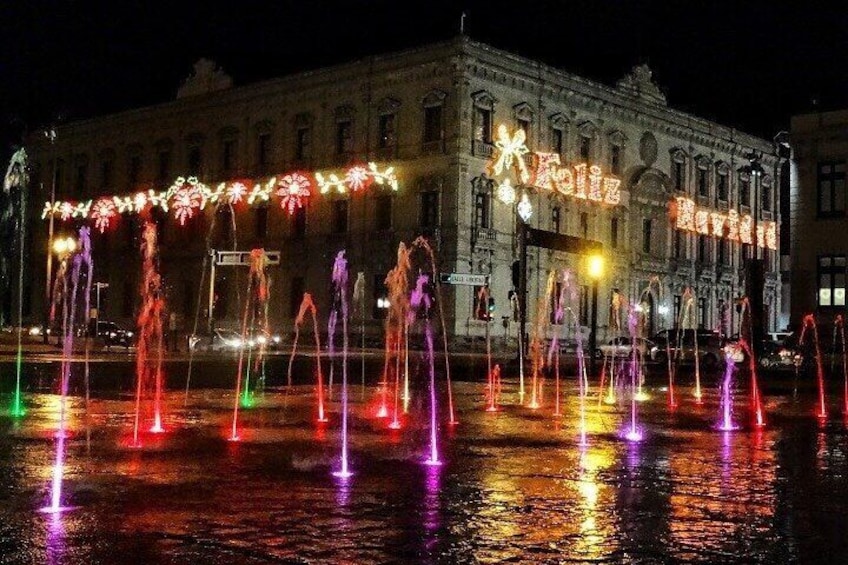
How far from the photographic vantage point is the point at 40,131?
245 ft

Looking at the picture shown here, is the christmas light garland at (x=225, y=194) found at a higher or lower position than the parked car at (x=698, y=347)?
higher

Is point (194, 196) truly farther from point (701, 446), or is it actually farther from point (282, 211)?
point (701, 446)

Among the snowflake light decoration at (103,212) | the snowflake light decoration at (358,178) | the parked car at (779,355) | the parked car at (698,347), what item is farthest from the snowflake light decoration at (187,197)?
the parked car at (779,355)

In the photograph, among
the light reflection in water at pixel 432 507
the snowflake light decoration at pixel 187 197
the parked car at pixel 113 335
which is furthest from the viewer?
the snowflake light decoration at pixel 187 197

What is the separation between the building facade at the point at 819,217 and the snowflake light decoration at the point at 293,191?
2627 centimetres

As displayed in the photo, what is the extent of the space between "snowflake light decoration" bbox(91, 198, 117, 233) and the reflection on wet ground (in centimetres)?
5402

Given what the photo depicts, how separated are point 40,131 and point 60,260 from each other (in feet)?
31.2

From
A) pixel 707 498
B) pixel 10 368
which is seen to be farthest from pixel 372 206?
pixel 707 498

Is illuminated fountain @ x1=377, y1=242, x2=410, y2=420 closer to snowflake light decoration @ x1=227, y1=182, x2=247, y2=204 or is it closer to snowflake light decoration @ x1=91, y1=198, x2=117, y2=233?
snowflake light decoration @ x1=227, y1=182, x2=247, y2=204

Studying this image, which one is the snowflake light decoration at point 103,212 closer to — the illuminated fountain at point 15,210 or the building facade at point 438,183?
the building facade at point 438,183

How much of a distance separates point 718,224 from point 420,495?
61501 millimetres

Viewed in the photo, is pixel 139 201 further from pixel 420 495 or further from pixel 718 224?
pixel 420 495

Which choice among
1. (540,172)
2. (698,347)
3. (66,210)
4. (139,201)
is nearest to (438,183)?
(540,172)

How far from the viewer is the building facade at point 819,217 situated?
3834cm
